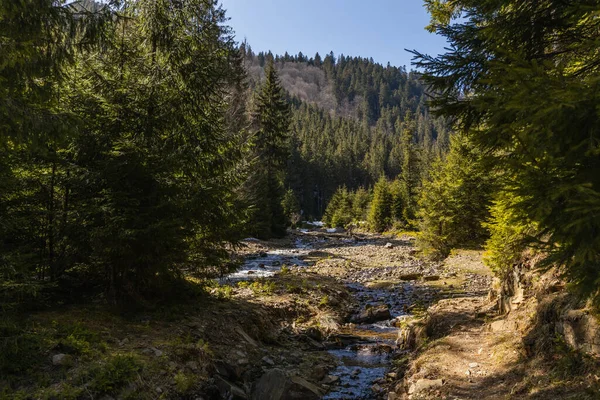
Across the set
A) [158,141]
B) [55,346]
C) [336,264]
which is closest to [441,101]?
[158,141]

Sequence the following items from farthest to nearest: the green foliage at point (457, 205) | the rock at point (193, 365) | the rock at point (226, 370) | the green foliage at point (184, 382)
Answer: the green foliage at point (457, 205) → the rock at point (226, 370) → the rock at point (193, 365) → the green foliage at point (184, 382)

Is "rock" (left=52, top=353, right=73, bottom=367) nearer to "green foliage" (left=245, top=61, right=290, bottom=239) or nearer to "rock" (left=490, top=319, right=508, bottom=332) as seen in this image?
"rock" (left=490, top=319, right=508, bottom=332)

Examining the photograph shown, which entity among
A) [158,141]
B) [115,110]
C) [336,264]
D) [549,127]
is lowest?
[336,264]

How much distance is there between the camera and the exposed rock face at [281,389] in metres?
7.41

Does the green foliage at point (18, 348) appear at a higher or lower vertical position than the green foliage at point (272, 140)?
lower

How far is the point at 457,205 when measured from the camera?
25844 millimetres

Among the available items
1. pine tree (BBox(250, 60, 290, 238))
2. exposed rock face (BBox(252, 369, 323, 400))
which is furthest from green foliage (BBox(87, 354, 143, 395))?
pine tree (BBox(250, 60, 290, 238))

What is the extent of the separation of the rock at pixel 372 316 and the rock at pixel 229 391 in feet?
23.3

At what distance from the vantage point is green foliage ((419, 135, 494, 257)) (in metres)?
25.8

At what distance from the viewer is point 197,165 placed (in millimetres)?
9922

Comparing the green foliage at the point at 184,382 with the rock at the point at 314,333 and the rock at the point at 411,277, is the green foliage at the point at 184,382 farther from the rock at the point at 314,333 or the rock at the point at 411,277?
the rock at the point at 411,277

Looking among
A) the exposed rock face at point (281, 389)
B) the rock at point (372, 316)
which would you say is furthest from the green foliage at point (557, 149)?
the rock at point (372, 316)

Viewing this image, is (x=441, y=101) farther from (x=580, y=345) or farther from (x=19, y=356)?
(x=19, y=356)

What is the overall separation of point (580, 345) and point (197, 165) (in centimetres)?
878
